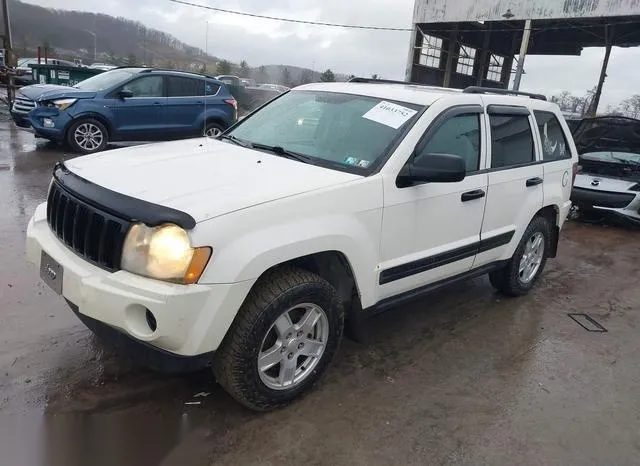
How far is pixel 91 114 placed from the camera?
30.7ft

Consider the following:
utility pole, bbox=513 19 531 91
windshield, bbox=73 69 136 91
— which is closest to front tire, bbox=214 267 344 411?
windshield, bbox=73 69 136 91

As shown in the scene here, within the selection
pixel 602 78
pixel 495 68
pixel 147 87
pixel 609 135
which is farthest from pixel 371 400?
pixel 495 68

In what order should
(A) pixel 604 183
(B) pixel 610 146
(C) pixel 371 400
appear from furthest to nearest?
(B) pixel 610 146 → (A) pixel 604 183 → (C) pixel 371 400

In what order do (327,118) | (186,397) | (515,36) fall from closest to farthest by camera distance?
(186,397), (327,118), (515,36)

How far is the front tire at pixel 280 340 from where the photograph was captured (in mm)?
2570

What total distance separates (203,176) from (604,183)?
726cm

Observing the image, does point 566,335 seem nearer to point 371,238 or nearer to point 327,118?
point 371,238

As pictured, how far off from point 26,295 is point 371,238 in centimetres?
265

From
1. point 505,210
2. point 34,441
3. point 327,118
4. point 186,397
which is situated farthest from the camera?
point 505,210

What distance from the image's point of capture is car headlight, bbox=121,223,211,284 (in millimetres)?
2326

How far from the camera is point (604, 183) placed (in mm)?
8062

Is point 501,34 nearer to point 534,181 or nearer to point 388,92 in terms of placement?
point 534,181

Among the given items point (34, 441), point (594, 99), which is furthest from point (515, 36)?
point (34, 441)

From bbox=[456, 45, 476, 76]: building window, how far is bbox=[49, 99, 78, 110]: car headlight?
593 inches
